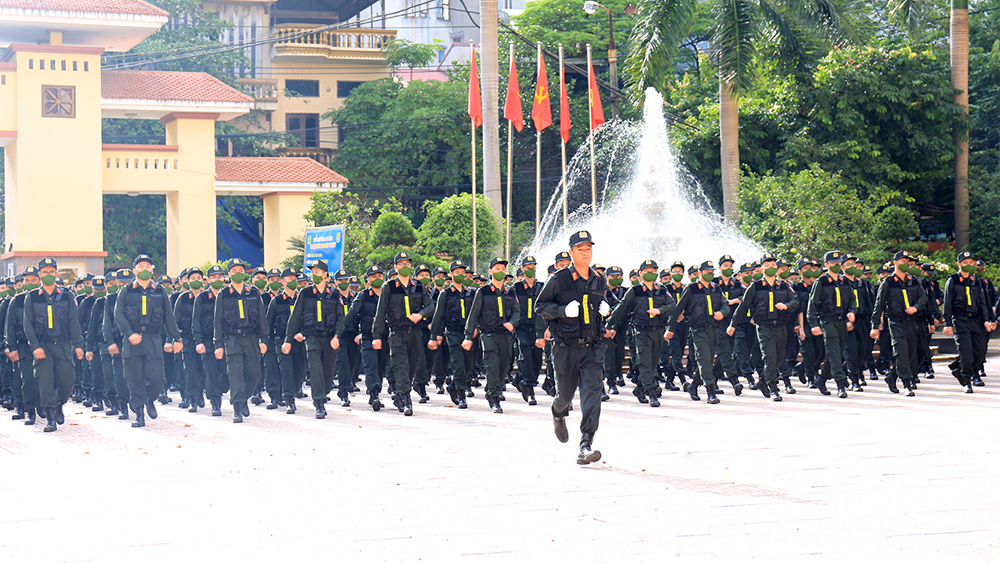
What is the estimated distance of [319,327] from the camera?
1398 centimetres

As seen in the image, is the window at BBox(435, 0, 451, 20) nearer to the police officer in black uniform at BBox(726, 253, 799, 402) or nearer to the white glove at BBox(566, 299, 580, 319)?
the police officer in black uniform at BBox(726, 253, 799, 402)

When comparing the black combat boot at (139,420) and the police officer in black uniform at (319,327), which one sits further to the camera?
the police officer in black uniform at (319,327)

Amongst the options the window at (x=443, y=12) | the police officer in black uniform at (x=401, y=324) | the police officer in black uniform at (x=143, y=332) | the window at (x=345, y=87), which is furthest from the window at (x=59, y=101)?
the window at (x=443, y=12)

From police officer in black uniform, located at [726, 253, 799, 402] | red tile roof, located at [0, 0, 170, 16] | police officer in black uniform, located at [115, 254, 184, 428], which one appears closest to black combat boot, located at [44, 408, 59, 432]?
police officer in black uniform, located at [115, 254, 184, 428]

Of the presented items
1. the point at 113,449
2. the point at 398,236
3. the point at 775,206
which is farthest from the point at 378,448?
the point at 775,206

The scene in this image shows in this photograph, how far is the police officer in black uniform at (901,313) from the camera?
15.1 meters

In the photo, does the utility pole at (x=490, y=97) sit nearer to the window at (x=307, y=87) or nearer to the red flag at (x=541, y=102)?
the red flag at (x=541, y=102)

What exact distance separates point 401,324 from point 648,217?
1176 centimetres

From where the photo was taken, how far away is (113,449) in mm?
10711

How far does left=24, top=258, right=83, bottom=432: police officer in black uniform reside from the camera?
12477 mm

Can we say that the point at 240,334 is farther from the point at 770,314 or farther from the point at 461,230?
the point at 461,230

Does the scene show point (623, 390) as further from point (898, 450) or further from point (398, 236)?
point (398, 236)

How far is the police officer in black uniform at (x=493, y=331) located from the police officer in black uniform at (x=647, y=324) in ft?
4.57

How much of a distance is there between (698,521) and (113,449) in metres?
6.36
